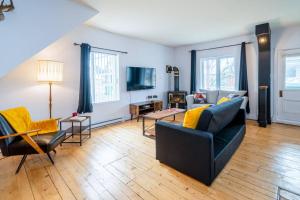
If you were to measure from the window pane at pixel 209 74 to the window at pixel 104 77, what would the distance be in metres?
3.18

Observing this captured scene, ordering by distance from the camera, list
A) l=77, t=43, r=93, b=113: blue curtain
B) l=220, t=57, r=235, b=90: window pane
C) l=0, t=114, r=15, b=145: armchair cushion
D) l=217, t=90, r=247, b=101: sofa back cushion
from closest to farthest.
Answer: l=0, t=114, r=15, b=145: armchair cushion, l=77, t=43, r=93, b=113: blue curtain, l=217, t=90, r=247, b=101: sofa back cushion, l=220, t=57, r=235, b=90: window pane

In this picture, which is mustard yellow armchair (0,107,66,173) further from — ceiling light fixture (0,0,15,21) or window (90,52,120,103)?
window (90,52,120,103)

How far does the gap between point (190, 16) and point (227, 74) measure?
2.69m

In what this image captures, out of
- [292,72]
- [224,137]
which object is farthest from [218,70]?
[224,137]

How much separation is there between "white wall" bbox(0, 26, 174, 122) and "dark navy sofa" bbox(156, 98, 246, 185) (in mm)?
2486

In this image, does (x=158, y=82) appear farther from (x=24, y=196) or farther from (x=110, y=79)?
(x=24, y=196)

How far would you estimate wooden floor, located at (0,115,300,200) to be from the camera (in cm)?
177

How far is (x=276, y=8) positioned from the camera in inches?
121

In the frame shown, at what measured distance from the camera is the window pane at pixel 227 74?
517 cm

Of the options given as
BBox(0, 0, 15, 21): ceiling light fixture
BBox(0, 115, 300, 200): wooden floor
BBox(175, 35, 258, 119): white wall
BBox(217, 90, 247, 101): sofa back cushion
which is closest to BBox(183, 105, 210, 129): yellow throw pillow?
BBox(0, 115, 300, 200): wooden floor

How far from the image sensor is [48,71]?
296 centimetres

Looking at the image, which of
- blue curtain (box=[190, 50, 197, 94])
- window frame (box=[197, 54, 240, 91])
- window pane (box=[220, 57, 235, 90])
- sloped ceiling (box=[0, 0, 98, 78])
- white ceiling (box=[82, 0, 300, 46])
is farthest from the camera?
blue curtain (box=[190, 50, 197, 94])

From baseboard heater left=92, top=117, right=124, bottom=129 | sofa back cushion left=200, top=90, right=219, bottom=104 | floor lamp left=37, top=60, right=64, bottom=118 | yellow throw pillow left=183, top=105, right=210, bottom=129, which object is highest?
floor lamp left=37, top=60, right=64, bottom=118

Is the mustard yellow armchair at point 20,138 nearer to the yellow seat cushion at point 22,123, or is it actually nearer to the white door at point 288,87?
the yellow seat cushion at point 22,123
